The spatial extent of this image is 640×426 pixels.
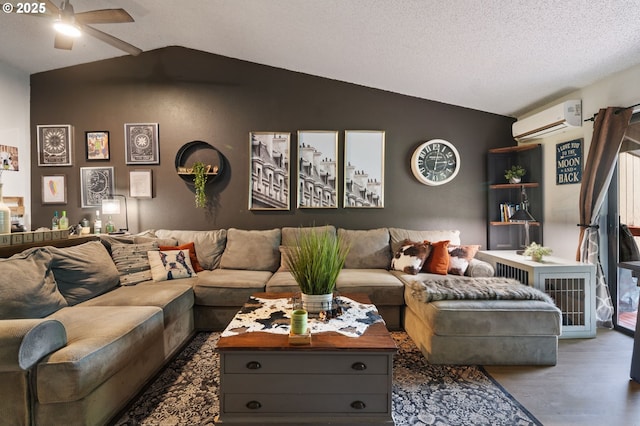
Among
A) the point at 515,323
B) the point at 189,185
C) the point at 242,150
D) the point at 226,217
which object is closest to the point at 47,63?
the point at 189,185

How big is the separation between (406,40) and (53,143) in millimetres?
4340

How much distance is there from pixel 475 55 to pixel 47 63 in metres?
4.85

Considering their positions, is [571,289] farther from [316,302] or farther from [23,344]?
[23,344]

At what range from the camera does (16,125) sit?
3.75 meters

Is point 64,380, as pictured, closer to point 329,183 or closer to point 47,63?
point 329,183

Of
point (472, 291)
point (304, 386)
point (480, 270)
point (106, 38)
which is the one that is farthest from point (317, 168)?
point (304, 386)

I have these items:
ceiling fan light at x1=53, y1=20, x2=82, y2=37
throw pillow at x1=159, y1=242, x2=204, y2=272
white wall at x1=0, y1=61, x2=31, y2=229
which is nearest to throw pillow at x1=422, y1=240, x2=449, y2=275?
throw pillow at x1=159, y1=242, x2=204, y2=272

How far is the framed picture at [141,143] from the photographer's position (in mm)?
3959

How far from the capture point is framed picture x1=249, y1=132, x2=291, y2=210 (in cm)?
397

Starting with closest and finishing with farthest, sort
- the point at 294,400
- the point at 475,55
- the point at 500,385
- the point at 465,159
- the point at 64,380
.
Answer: the point at 64,380 < the point at 294,400 < the point at 500,385 < the point at 475,55 < the point at 465,159

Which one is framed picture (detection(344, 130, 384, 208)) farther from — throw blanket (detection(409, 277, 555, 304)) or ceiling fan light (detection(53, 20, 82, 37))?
ceiling fan light (detection(53, 20, 82, 37))

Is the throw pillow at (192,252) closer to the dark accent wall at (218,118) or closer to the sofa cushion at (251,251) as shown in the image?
the sofa cushion at (251,251)

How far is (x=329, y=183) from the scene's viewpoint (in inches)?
157

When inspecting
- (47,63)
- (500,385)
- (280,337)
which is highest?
(47,63)
